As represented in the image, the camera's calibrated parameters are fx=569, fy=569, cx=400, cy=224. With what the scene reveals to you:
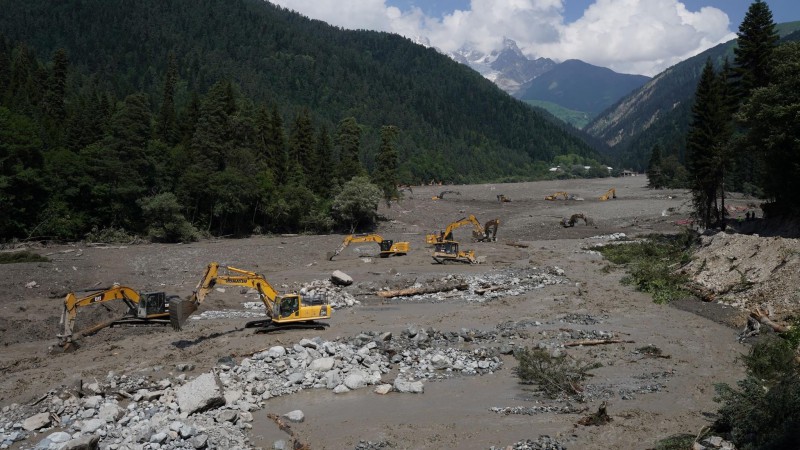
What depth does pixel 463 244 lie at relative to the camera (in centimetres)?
5091

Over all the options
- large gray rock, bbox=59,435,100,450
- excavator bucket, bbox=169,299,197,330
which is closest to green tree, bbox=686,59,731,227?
excavator bucket, bbox=169,299,197,330

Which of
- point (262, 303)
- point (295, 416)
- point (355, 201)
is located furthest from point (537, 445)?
point (355, 201)

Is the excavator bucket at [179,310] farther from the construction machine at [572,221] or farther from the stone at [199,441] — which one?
the construction machine at [572,221]

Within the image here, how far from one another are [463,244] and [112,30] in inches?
5819

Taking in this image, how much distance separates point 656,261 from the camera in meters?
37.4

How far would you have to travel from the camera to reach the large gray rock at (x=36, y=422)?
1383cm

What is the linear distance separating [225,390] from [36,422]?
14.9 feet

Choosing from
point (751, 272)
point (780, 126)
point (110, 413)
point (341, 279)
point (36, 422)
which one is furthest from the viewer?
point (780, 126)

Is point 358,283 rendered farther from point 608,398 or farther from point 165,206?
point 165,206

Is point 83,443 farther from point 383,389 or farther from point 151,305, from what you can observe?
point 151,305

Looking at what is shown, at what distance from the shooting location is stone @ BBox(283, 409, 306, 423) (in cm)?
1494

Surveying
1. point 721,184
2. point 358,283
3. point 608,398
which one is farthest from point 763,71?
point 608,398

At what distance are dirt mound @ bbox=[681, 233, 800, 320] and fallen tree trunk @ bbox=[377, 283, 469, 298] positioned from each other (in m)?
12.3

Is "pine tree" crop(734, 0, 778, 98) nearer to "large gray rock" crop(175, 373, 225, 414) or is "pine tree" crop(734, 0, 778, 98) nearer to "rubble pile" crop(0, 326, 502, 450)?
"rubble pile" crop(0, 326, 502, 450)
